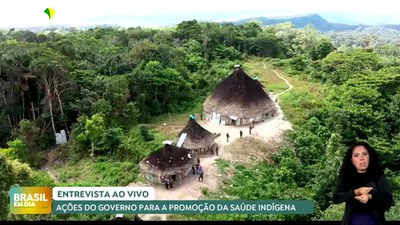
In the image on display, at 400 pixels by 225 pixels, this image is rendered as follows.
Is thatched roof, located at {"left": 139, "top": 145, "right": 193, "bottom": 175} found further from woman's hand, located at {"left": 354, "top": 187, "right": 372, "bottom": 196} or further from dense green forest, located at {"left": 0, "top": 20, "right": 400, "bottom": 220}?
woman's hand, located at {"left": 354, "top": 187, "right": 372, "bottom": 196}

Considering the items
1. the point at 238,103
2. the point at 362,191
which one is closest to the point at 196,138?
the point at 238,103

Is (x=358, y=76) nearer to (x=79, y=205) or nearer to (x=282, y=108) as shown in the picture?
(x=282, y=108)

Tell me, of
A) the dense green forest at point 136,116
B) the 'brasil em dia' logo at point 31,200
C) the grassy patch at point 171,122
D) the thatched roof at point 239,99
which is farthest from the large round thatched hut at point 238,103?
the 'brasil em dia' logo at point 31,200

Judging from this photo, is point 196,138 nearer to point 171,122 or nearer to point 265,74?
point 171,122

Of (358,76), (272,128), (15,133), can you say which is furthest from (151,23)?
(358,76)

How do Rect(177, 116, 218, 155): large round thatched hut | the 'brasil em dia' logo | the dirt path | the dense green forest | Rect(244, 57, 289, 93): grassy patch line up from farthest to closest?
Rect(244, 57, 289, 93): grassy patch
Rect(177, 116, 218, 155): large round thatched hut
the dense green forest
the dirt path
the 'brasil em dia' logo

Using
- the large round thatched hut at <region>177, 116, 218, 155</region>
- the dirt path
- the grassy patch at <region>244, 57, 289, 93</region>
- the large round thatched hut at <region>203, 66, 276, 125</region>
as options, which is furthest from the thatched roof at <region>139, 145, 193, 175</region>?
the grassy patch at <region>244, 57, 289, 93</region>
